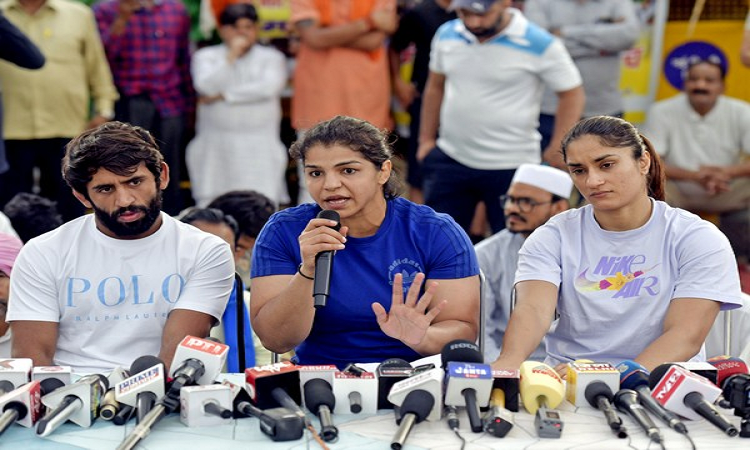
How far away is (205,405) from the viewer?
2.49m

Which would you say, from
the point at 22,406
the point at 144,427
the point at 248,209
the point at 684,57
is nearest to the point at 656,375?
the point at 144,427

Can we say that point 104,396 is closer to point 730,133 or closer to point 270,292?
point 270,292

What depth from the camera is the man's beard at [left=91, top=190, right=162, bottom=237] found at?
325 cm

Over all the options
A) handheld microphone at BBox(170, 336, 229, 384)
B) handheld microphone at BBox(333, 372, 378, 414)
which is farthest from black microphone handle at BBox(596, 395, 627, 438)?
handheld microphone at BBox(170, 336, 229, 384)

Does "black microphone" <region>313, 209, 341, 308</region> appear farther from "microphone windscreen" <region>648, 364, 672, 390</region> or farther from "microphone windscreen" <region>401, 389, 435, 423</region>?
"microphone windscreen" <region>648, 364, 672, 390</region>

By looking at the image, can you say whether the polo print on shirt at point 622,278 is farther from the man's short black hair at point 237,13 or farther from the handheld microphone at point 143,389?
the man's short black hair at point 237,13

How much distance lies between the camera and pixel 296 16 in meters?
6.20

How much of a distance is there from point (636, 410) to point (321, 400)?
0.71m

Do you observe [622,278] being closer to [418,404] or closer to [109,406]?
[418,404]

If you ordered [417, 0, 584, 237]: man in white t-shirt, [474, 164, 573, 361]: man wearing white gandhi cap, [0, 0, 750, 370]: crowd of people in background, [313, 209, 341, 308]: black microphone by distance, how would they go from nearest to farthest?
1. [313, 209, 341, 308]: black microphone
2. [474, 164, 573, 361]: man wearing white gandhi cap
3. [0, 0, 750, 370]: crowd of people in background
4. [417, 0, 584, 237]: man in white t-shirt

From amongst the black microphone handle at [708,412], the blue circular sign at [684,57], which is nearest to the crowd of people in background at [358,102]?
the blue circular sign at [684,57]

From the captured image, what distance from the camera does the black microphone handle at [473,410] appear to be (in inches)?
95.5

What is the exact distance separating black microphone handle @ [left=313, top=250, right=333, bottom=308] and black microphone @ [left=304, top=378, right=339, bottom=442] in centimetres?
28

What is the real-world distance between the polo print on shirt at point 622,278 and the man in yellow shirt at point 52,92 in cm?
351
